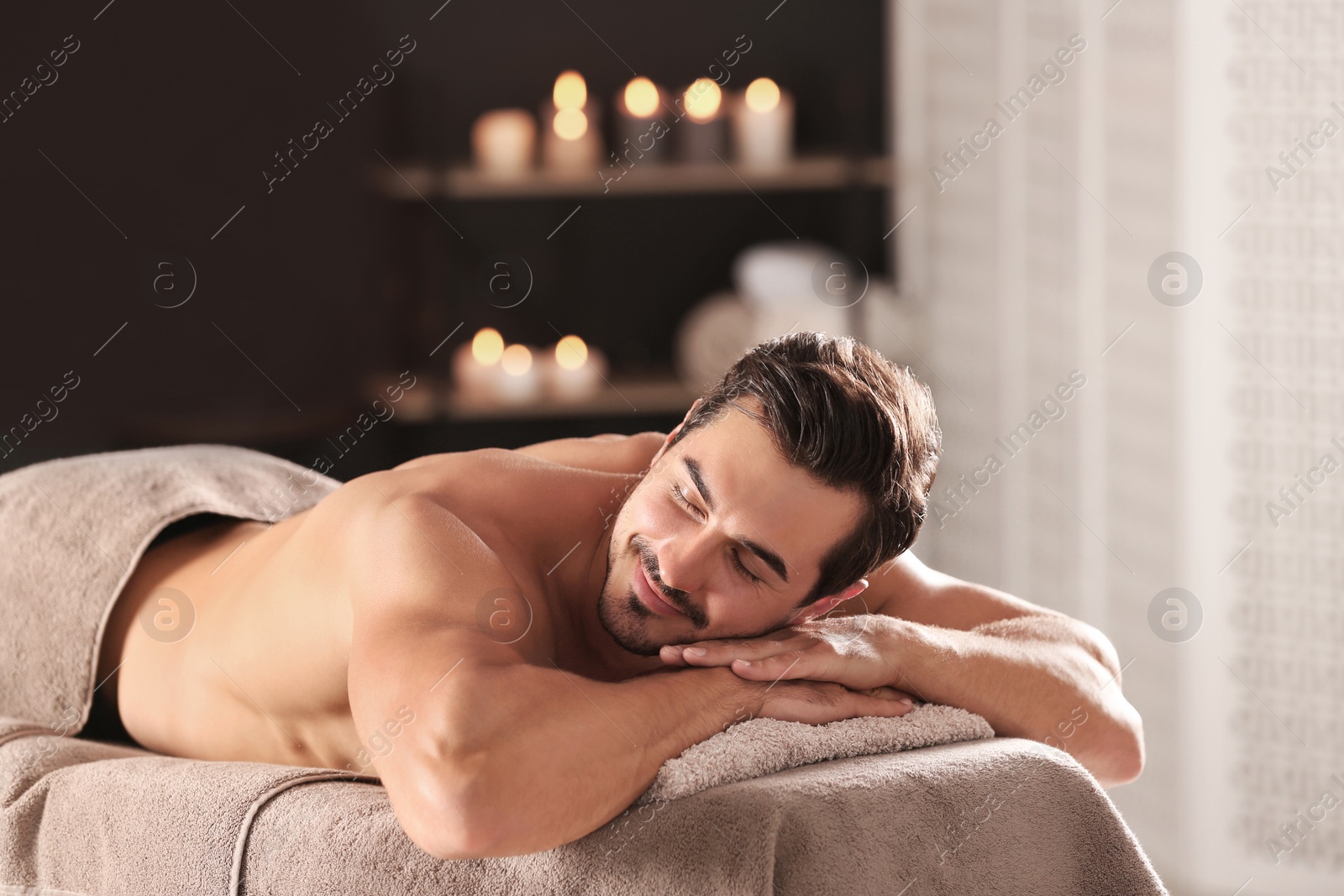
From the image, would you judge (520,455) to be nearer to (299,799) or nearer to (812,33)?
(299,799)

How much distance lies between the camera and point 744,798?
0.88 meters

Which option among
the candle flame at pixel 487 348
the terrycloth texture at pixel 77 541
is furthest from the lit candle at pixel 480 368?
the terrycloth texture at pixel 77 541

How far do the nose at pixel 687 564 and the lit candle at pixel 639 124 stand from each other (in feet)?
7.34

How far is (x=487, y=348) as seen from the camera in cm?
311

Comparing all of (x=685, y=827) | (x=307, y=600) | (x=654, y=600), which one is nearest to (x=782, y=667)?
(x=654, y=600)

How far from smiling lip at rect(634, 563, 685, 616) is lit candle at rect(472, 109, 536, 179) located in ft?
7.21

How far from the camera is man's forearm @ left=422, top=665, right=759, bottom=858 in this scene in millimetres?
847

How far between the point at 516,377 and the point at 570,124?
0.65 m

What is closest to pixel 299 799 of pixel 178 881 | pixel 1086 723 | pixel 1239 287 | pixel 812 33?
pixel 178 881

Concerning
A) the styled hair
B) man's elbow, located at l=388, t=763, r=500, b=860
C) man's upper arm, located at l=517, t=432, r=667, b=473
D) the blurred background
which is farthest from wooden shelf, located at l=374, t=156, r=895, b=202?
man's elbow, located at l=388, t=763, r=500, b=860

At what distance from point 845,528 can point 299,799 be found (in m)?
0.53

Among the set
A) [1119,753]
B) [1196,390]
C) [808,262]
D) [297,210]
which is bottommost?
[1196,390]

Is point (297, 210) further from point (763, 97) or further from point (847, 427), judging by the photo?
point (847, 427)

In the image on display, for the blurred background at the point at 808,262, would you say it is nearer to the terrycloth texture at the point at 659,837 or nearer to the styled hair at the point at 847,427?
the styled hair at the point at 847,427
